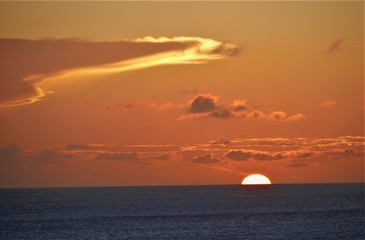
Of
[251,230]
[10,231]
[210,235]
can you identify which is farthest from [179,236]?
[10,231]

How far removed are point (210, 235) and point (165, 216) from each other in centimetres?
5043

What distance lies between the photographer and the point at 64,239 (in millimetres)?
110250

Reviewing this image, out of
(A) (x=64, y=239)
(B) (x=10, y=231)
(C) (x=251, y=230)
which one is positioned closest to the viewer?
(A) (x=64, y=239)

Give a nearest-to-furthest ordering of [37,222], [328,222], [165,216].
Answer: [328,222], [37,222], [165,216]

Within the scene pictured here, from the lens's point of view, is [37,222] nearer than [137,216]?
Yes

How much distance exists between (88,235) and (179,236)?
16329mm

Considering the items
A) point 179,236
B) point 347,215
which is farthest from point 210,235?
point 347,215

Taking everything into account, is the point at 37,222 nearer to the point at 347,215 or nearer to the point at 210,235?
the point at 210,235

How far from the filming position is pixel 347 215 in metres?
162

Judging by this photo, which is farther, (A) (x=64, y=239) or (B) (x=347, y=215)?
(B) (x=347, y=215)

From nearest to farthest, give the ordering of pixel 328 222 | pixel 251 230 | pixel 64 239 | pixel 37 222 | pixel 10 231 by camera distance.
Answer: pixel 64 239 → pixel 251 230 → pixel 10 231 → pixel 328 222 → pixel 37 222

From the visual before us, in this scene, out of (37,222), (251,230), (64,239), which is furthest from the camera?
(37,222)

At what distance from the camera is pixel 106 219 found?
155 m

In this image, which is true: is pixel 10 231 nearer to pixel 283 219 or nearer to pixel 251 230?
pixel 251 230
